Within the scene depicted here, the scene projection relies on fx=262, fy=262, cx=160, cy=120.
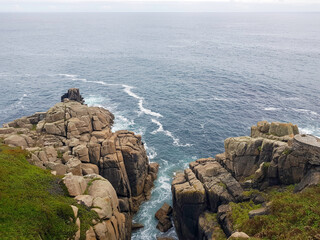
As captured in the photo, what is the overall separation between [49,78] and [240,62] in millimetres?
113558

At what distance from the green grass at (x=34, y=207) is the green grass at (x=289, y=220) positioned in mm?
23210

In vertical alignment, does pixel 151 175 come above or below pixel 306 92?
below

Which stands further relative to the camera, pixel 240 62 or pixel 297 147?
pixel 240 62

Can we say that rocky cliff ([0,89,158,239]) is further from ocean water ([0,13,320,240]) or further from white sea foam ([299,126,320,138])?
white sea foam ([299,126,320,138])

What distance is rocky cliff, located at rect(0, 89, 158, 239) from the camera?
45.3 meters

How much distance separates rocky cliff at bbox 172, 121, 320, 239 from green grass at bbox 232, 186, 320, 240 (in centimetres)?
335

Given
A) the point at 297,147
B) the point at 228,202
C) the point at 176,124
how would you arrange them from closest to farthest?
1. the point at 297,147
2. the point at 228,202
3. the point at 176,124

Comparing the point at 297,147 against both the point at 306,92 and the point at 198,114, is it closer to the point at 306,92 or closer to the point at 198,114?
the point at 198,114

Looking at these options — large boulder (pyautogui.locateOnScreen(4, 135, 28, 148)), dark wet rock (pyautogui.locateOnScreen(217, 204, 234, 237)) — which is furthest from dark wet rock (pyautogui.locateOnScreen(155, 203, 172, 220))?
large boulder (pyautogui.locateOnScreen(4, 135, 28, 148))

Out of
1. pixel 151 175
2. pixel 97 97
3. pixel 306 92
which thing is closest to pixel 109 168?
pixel 151 175

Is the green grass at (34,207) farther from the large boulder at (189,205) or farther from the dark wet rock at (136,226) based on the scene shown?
the dark wet rock at (136,226)

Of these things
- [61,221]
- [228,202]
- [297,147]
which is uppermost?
[297,147]

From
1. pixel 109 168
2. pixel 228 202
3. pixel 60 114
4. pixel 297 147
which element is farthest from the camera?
pixel 60 114

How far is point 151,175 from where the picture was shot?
6844cm
